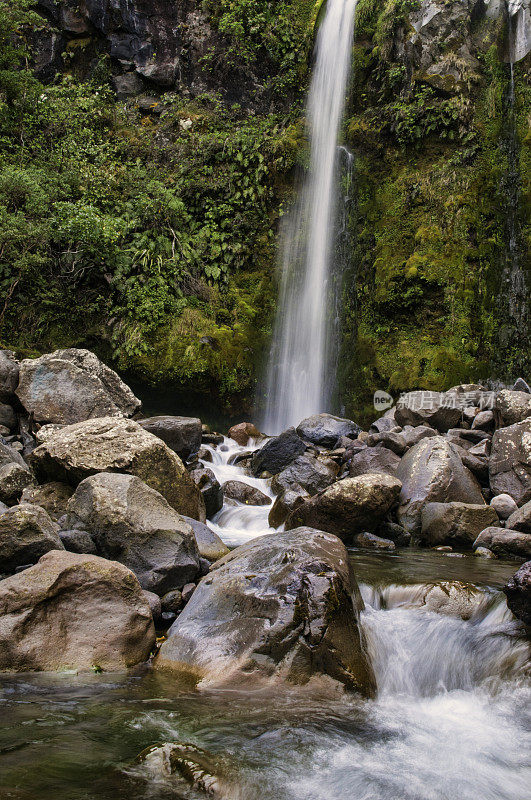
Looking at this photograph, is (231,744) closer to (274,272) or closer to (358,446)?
(358,446)

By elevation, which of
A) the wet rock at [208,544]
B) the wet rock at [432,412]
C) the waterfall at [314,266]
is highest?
Result: the waterfall at [314,266]

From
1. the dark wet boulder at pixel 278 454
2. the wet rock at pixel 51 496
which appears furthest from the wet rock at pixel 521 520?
the wet rock at pixel 51 496

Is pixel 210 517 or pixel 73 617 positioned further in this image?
pixel 210 517

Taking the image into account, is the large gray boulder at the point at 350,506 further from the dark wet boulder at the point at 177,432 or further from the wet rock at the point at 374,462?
the dark wet boulder at the point at 177,432

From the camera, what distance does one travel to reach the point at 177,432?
29.5 ft

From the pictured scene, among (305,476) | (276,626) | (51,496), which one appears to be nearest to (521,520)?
(305,476)

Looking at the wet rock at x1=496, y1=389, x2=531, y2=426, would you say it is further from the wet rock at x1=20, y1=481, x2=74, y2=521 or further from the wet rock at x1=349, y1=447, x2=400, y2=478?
the wet rock at x1=20, y1=481, x2=74, y2=521

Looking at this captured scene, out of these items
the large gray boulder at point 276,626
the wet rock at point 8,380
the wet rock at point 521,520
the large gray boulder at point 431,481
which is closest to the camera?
the large gray boulder at point 276,626

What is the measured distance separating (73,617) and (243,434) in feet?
29.0

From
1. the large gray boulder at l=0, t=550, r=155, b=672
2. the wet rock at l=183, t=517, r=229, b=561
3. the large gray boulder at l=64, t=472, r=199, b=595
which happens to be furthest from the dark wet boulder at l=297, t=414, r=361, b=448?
the large gray boulder at l=0, t=550, r=155, b=672

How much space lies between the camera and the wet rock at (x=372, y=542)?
6.89m

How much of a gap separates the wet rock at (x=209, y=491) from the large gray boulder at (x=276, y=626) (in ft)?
11.3

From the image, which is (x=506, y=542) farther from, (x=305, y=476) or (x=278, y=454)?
(x=278, y=454)

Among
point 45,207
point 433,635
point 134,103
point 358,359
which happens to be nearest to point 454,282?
point 358,359
